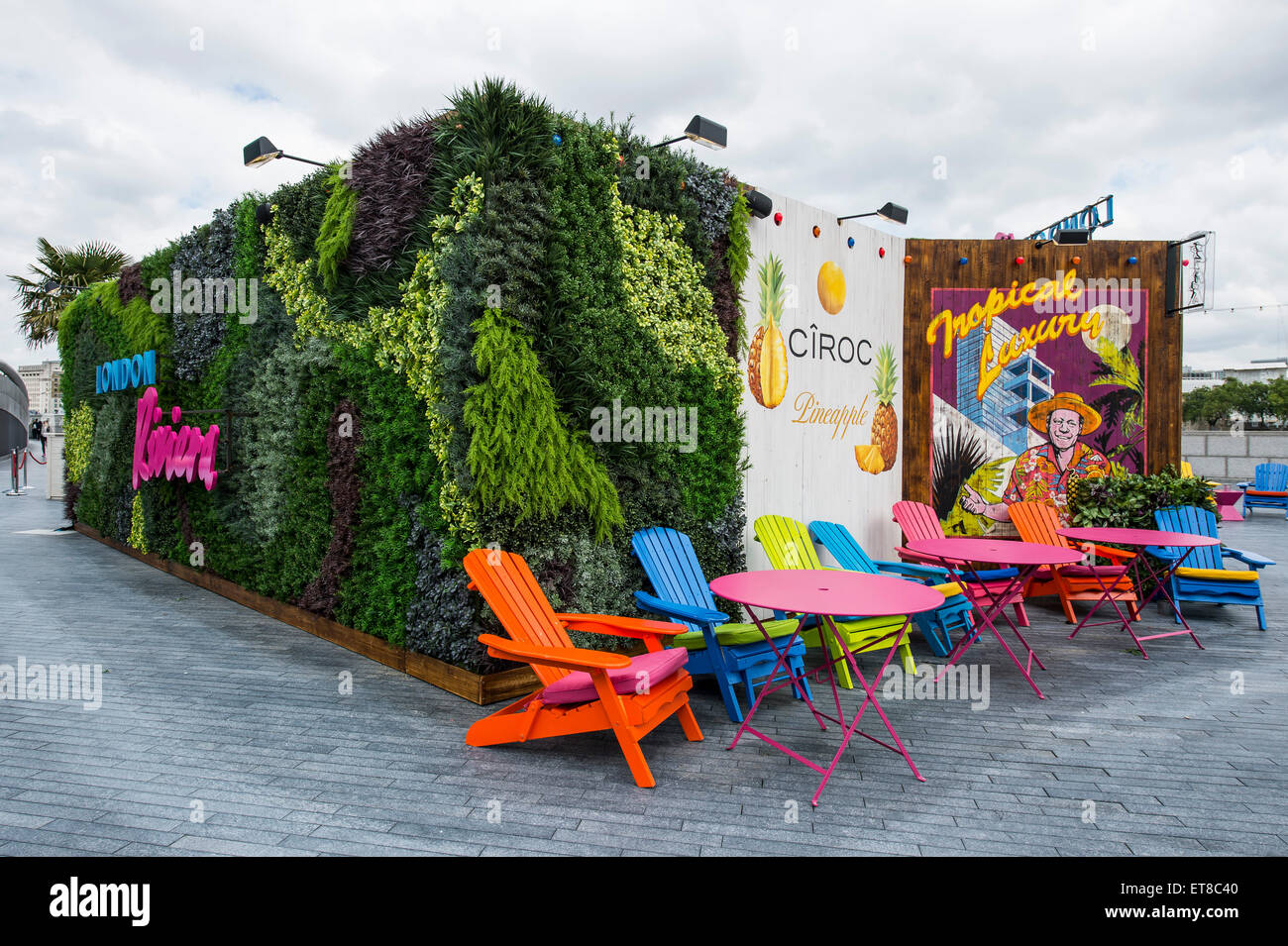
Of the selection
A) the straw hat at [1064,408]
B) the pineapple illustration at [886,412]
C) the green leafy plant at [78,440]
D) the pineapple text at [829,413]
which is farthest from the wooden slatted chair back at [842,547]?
the green leafy plant at [78,440]

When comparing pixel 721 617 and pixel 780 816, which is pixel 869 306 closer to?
pixel 721 617

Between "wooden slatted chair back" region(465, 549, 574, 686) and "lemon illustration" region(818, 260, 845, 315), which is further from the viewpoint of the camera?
"lemon illustration" region(818, 260, 845, 315)

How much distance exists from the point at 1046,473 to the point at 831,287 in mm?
3131

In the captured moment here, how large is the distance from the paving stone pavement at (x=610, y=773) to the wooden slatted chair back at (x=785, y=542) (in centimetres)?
115

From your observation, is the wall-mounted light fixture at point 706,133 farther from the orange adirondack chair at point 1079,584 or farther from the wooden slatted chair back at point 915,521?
the orange adirondack chair at point 1079,584

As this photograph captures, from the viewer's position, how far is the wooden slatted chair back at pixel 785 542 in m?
5.02

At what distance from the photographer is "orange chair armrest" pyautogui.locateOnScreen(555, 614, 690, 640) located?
338 cm

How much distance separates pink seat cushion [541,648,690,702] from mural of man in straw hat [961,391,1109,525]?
523 cm

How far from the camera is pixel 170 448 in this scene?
6.89 m

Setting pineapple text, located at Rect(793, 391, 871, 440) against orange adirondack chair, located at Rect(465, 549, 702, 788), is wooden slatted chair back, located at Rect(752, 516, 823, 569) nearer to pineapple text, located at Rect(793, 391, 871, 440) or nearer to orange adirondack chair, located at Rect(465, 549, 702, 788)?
pineapple text, located at Rect(793, 391, 871, 440)

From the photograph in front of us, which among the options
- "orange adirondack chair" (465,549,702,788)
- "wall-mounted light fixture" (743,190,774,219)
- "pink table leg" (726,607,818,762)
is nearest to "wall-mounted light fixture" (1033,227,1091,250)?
"wall-mounted light fixture" (743,190,774,219)
